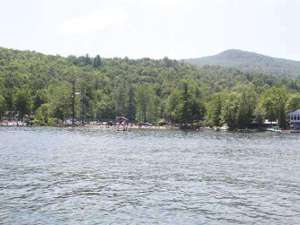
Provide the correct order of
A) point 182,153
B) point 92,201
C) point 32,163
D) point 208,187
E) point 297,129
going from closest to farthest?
1. point 92,201
2. point 208,187
3. point 32,163
4. point 182,153
5. point 297,129

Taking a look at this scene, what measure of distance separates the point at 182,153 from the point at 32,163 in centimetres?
2971

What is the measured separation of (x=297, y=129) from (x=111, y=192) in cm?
16542

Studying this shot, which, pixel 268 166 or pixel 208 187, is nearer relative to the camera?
pixel 208 187

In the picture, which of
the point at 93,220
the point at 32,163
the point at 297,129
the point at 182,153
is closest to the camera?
the point at 93,220

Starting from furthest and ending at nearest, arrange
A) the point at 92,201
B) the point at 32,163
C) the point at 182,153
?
the point at 182,153, the point at 32,163, the point at 92,201

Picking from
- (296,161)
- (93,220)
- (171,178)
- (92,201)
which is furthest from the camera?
(296,161)

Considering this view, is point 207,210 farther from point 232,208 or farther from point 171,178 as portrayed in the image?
point 171,178

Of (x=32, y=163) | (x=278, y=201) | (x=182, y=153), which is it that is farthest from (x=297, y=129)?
(x=278, y=201)

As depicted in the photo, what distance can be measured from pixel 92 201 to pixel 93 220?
260 inches

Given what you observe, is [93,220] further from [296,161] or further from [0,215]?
[296,161]

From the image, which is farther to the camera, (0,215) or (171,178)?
(171,178)

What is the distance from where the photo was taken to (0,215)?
3497 cm

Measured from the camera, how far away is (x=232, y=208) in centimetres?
3869

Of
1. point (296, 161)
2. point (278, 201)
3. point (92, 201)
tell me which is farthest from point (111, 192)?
point (296, 161)
